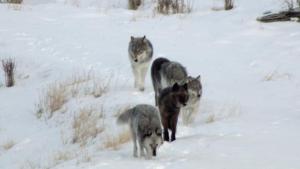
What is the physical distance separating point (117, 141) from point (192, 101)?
145 cm

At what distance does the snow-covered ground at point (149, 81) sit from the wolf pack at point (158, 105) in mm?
231

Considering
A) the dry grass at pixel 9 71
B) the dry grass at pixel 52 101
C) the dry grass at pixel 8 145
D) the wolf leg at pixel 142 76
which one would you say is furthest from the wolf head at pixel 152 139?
the dry grass at pixel 9 71

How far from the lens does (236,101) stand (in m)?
12.1

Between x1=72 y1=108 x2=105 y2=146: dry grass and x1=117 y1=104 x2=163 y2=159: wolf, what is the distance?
7.76 feet

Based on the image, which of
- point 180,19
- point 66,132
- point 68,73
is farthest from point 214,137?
point 180,19

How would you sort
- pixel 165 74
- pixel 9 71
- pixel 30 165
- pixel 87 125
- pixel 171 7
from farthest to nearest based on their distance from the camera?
pixel 171 7 → pixel 9 71 → pixel 165 74 → pixel 87 125 → pixel 30 165

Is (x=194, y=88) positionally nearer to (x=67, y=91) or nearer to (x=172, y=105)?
(x=172, y=105)

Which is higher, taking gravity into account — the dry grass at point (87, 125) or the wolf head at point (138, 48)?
the wolf head at point (138, 48)

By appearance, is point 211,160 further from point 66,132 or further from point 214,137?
point 66,132

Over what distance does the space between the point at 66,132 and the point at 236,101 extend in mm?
2896

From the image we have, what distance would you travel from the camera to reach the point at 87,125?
1193 centimetres

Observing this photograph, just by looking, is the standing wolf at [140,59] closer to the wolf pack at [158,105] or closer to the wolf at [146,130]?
the wolf pack at [158,105]

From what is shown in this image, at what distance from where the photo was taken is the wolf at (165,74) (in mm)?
11883

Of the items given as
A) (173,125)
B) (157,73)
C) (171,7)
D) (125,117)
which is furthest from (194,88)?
(171,7)
